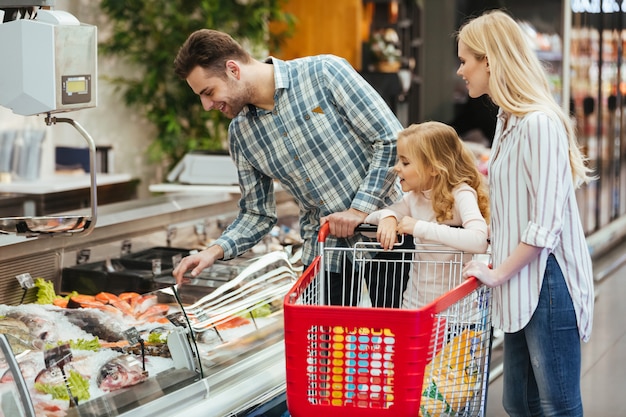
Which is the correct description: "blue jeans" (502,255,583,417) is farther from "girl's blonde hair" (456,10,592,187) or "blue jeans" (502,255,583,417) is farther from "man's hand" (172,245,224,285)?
"man's hand" (172,245,224,285)

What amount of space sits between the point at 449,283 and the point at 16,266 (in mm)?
1626

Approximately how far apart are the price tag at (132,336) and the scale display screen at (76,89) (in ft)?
2.59

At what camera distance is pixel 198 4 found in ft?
27.3

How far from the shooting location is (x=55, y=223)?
292 centimetres

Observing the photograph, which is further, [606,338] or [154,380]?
[606,338]

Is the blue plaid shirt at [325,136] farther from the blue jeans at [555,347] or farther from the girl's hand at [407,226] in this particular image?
the blue jeans at [555,347]

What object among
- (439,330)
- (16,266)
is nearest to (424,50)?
(16,266)

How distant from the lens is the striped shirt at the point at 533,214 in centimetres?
248

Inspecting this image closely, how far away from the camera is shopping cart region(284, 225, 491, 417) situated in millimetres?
2307

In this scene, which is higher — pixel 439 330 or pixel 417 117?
pixel 417 117

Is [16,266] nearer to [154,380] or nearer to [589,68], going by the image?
[154,380]

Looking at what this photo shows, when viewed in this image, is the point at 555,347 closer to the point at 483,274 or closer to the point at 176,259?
the point at 483,274

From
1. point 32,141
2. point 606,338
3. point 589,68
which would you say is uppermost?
point 589,68

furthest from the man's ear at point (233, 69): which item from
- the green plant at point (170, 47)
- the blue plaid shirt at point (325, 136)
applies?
the green plant at point (170, 47)
